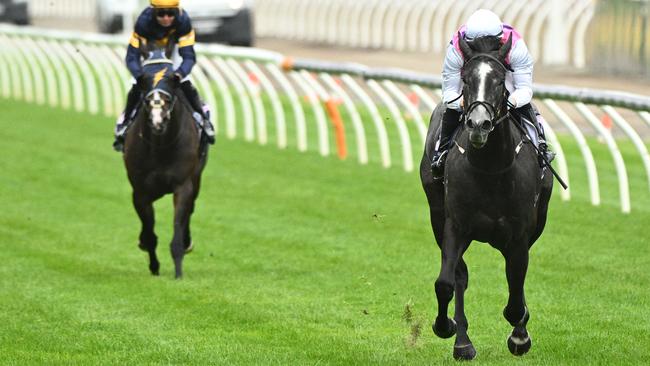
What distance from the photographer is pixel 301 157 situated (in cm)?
1788

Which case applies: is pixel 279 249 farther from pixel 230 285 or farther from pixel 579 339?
pixel 579 339

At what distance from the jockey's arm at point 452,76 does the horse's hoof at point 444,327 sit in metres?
1.16

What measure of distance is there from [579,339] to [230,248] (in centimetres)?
466

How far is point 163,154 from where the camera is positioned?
1132cm

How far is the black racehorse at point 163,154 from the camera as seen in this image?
11.1 m

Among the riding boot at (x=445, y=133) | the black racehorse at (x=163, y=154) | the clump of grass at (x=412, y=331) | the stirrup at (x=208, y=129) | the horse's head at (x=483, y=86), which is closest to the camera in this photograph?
the horse's head at (x=483, y=86)

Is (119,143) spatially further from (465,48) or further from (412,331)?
(465,48)

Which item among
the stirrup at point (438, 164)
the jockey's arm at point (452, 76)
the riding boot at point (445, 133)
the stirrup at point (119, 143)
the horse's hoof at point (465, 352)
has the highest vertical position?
the jockey's arm at point (452, 76)

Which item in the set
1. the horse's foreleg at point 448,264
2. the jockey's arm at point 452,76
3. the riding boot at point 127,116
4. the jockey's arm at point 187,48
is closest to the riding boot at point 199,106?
the jockey's arm at point 187,48

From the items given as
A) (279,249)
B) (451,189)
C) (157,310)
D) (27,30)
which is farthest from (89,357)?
(27,30)

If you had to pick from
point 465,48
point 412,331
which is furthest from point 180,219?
point 465,48

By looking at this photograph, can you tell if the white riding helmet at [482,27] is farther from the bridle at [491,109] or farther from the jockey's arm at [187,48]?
the jockey's arm at [187,48]

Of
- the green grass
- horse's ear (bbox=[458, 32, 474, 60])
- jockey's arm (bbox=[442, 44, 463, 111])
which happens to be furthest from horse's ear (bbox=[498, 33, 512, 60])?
the green grass

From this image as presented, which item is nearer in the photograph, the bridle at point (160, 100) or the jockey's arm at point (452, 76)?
the jockey's arm at point (452, 76)
